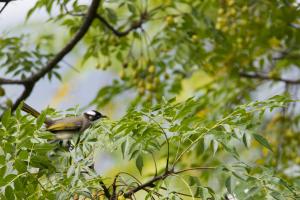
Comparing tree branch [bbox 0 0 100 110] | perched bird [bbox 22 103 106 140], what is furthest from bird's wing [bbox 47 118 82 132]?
tree branch [bbox 0 0 100 110]

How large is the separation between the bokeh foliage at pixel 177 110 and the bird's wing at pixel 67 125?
0.37 feet

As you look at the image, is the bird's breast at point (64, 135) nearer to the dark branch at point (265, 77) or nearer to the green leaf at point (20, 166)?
the green leaf at point (20, 166)

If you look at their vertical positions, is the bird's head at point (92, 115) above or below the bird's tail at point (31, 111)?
below

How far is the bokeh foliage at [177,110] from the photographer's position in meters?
2.98

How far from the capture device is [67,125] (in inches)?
148

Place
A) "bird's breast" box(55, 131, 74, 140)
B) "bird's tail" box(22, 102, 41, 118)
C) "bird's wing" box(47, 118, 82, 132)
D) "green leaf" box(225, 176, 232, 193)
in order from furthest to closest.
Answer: "bird's tail" box(22, 102, 41, 118)
"bird's wing" box(47, 118, 82, 132)
"bird's breast" box(55, 131, 74, 140)
"green leaf" box(225, 176, 232, 193)

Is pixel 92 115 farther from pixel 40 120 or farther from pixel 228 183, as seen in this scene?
pixel 228 183

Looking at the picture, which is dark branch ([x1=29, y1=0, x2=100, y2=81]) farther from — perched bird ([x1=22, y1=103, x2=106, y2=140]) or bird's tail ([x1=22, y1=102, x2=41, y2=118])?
bird's tail ([x1=22, y1=102, x2=41, y2=118])

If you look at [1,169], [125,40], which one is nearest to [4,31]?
[125,40]

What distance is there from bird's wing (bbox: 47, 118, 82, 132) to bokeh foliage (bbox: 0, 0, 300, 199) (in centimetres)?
11

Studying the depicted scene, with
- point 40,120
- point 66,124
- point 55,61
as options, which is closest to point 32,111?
point 66,124

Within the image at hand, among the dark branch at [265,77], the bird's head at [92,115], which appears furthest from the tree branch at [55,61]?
the dark branch at [265,77]

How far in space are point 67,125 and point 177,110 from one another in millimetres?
804

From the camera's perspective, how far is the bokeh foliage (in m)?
2.98
